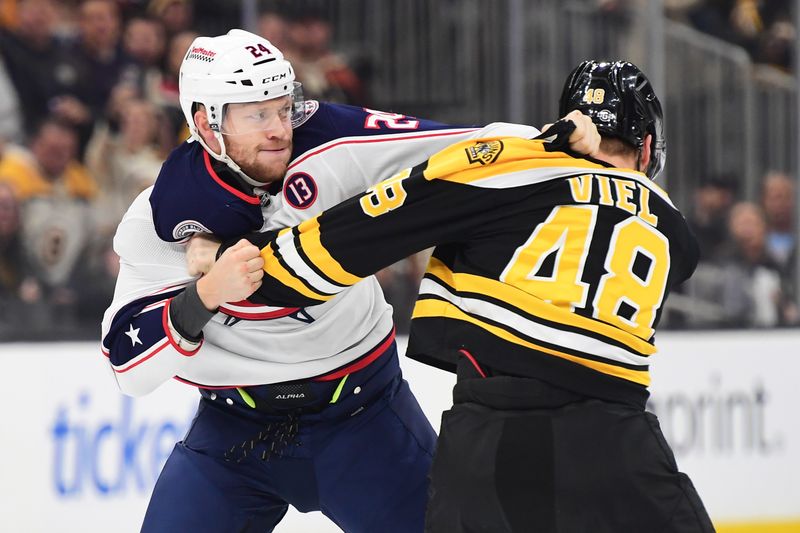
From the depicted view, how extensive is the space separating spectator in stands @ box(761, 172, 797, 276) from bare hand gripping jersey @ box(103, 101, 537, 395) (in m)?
4.17

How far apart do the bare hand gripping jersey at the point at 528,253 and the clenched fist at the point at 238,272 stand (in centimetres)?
11

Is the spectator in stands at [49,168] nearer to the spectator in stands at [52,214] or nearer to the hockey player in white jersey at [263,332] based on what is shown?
the spectator in stands at [52,214]

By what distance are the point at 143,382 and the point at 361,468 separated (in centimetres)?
51

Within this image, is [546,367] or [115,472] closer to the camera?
[546,367]

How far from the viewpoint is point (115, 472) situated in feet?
12.8

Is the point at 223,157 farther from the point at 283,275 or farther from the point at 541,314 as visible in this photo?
the point at 541,314

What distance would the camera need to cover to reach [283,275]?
202 centimetres

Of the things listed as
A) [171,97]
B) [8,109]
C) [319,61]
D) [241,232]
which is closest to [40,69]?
[8,109]

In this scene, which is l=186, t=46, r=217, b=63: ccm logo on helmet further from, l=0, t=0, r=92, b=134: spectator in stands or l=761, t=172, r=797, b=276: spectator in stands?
l=761, t=172, r=797, b=276: spectator in stands

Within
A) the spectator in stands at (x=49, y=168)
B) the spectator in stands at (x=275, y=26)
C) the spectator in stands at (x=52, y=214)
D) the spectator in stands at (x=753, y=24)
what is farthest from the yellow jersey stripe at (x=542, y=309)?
the spectator in stands at (x=753, y=24)

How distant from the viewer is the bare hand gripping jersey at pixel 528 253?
181 cm

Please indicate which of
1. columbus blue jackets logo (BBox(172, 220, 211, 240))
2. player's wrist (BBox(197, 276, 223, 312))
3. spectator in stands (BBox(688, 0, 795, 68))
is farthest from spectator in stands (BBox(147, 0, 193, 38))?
player's wrist (BBox(197, 276, 223, 312))

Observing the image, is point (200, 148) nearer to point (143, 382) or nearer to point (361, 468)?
point (143, 382)

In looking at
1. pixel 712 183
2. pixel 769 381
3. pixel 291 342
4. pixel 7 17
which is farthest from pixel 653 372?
pixel 7 17
